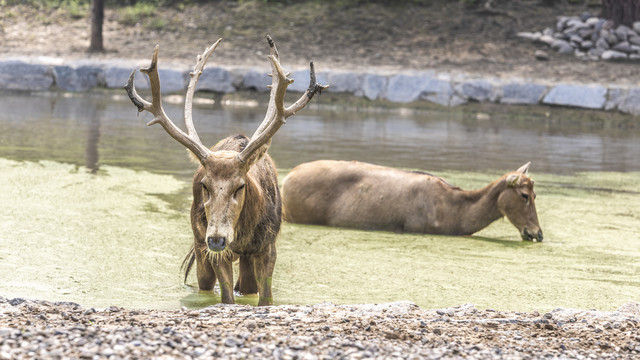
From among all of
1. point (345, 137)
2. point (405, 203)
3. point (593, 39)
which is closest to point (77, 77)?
point (345, 137)

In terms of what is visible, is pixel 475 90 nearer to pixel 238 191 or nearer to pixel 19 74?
pixel 19 74

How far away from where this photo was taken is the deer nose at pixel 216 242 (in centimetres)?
542

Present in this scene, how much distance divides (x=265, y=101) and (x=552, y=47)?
764cm

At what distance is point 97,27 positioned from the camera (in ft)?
75.5

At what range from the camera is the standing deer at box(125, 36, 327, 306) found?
222 inches

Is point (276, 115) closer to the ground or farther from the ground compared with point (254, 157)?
farther from the ground

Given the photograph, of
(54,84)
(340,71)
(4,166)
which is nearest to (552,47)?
(340,71)

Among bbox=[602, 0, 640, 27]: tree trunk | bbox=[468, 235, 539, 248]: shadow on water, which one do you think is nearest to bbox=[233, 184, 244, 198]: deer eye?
bbox=[468, 235, 539, 248]: shadow on water

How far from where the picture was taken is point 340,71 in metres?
21.5

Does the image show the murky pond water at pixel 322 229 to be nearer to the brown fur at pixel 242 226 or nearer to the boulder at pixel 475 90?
the brown fur at pixel 242 226

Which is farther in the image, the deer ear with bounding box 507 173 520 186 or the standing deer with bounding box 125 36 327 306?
the deer ear with bounding box 507 173 520 186

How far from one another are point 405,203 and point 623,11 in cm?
1595

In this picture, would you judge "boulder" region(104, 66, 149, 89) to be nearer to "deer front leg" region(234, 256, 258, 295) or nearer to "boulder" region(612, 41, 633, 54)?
"boulder" region(612, 41, 633, 54)

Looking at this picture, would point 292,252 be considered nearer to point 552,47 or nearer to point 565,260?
point 565,260
